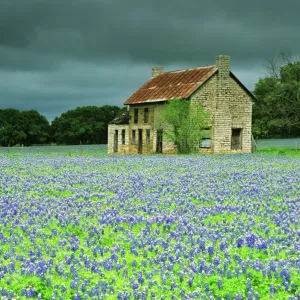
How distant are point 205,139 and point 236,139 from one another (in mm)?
4353

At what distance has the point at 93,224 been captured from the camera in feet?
31.1

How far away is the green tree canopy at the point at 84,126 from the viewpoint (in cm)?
11944

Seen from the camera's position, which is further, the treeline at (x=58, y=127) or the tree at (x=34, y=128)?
the tree at (x=34, y=128)

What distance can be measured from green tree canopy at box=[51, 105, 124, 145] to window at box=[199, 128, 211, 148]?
69.7 m

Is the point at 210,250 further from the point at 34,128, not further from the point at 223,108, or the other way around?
the point at 34,128

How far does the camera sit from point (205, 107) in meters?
51.7

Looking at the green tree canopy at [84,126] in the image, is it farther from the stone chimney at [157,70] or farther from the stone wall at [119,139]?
the stone wall at [119,139]

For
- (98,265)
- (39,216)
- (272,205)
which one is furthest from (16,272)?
(272,205)

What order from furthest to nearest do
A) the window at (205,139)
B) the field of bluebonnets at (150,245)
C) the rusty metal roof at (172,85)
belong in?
the rusty metal roof at (172,85), the window at (205,139), the field of bluebonnets at (150,245)

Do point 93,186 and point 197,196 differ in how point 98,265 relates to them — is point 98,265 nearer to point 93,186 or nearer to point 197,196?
point 197,196

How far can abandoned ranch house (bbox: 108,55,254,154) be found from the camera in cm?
5138

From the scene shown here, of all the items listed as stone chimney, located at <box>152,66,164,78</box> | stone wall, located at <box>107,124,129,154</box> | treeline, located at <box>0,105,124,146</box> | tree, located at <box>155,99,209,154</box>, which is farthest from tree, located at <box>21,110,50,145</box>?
tree, located at <box>155,99,209,154</box>

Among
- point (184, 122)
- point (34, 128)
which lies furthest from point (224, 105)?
point (34, 128)

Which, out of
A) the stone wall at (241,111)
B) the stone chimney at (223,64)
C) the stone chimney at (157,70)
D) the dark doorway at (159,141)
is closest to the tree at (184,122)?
the dark doorway at (159,141)
